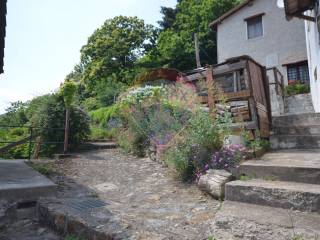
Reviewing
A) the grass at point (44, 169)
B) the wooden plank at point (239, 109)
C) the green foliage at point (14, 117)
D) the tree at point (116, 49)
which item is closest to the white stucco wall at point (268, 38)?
the tree at point (116, 49)

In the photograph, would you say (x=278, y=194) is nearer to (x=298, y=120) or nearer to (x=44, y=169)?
(x=298, y=120)

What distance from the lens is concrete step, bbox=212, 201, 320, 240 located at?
234cm

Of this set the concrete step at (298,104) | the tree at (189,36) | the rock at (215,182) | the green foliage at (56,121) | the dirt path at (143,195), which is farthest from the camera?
the tree at (189,36)

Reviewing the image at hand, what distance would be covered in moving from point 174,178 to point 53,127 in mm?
5139

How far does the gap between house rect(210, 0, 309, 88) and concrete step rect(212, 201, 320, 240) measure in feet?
47.7

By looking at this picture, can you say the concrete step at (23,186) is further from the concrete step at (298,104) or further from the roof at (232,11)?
the roof at (232,11)

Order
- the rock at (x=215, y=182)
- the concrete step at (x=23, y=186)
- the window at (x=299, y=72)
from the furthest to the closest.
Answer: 1. the window at (x=299, y=72)
2. the concrete step at (x=23, y=186)
3. the rock at (x=215, y=182)

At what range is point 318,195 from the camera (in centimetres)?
264

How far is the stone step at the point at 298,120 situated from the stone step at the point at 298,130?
332 millimetres

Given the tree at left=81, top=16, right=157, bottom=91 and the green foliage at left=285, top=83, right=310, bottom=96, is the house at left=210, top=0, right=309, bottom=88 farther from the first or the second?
the tree at left=81, top=16, right=157, bottom=91

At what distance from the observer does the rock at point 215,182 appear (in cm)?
359

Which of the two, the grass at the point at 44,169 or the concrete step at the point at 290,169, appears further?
the grass at the point at 44,169

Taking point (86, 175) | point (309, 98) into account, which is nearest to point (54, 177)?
point (86, 175)


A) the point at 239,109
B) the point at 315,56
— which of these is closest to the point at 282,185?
the point at 239,109
